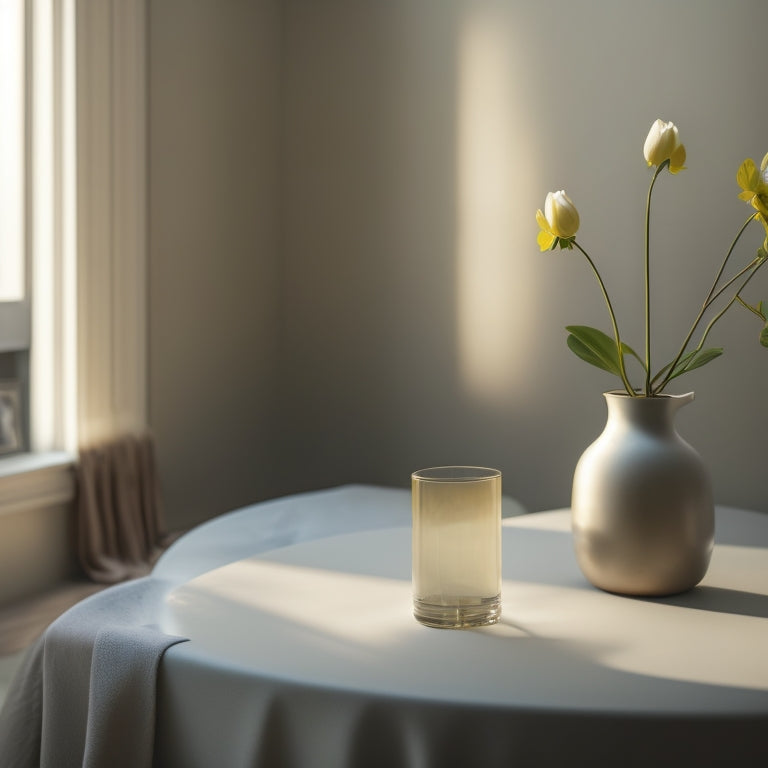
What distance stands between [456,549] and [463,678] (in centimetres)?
15

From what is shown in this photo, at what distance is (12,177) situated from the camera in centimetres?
247

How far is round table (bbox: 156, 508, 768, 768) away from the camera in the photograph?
0.78 meters

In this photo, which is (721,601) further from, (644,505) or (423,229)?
(423,229)

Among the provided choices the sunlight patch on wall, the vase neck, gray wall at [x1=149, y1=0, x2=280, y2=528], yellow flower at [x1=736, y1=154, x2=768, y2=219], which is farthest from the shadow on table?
gray wall at [x1=149, y1=0, x2=280, y2=528]

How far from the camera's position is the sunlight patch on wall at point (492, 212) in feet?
9.58

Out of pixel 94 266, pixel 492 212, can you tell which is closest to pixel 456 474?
pixel 94 266

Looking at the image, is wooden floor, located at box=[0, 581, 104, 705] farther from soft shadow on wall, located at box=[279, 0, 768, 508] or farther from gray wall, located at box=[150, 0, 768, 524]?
soft shadow on wall, located at box=[279, 0, 768, 508]

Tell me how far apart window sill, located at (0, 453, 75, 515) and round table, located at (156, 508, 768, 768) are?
1350mm

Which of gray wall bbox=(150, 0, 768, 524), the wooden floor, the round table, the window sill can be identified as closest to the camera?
the round table

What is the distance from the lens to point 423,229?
3.11 metres

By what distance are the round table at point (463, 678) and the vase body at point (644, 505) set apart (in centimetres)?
4

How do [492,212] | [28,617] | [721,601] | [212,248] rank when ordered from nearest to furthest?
[721,601]
[28,617]
[492,212]
[212,248]

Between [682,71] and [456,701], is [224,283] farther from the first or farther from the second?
[456,701]

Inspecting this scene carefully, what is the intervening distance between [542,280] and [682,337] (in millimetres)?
430
